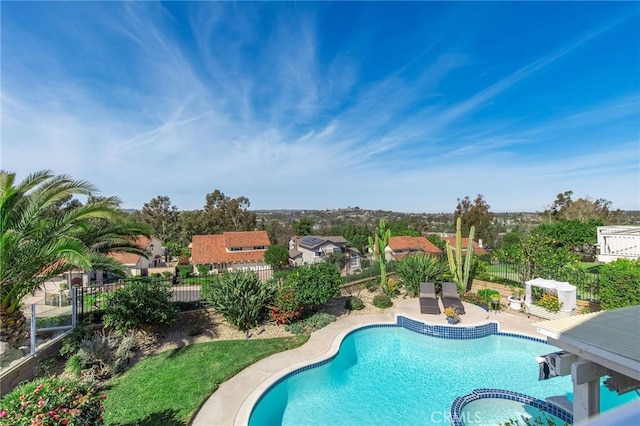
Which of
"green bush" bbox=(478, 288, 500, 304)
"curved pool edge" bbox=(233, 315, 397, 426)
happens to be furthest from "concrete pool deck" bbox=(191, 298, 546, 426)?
"green bush" bbox=(478, 288, 500, 304)

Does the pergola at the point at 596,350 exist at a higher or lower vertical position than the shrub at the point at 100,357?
higher

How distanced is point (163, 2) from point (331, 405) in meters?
13.0

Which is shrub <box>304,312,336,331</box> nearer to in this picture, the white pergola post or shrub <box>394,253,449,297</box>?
shrub <box>394,253,449,297</box>

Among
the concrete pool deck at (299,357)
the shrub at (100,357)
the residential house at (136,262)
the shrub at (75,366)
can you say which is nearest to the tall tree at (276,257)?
the residential house at (136,262)

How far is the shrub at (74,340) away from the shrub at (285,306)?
225 inches

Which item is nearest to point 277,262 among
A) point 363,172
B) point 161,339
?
point 363,172

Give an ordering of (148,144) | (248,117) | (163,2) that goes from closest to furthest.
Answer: (163,2)
(148,144)
(248,117)

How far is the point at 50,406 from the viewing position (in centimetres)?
386

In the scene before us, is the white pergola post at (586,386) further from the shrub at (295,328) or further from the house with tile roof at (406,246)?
the house with tile roof at (406,246)

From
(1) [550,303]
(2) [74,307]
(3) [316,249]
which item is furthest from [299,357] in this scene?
(3) [316,249]

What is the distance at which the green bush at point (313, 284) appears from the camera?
12062 millimetres

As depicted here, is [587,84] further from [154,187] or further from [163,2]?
[154,187]

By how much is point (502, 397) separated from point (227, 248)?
34.6 m

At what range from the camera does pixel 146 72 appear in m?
11.7
